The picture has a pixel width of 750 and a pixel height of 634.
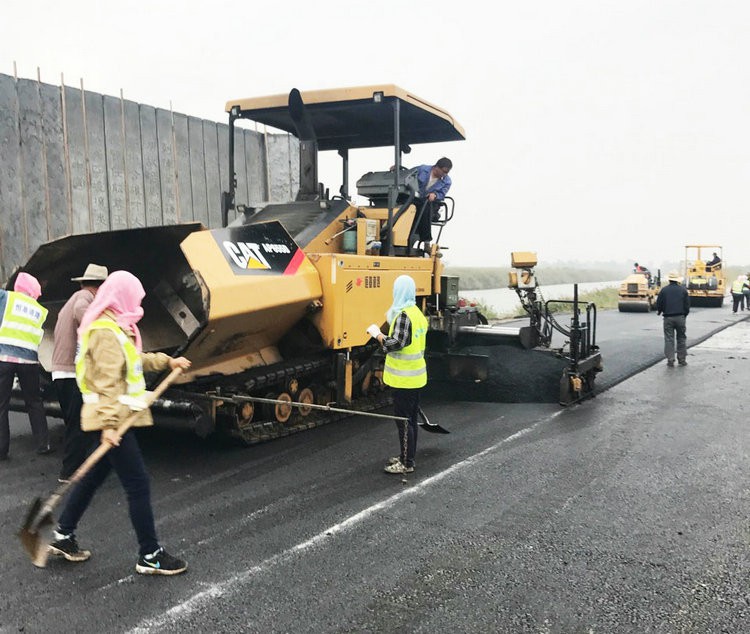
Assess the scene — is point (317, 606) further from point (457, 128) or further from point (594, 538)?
point (457, 128)

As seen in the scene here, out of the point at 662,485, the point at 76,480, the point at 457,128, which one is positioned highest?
the point at 457,128

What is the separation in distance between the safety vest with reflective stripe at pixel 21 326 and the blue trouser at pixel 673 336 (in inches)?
371

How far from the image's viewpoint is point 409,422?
5145mm

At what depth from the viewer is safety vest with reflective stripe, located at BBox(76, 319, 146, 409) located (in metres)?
3.37

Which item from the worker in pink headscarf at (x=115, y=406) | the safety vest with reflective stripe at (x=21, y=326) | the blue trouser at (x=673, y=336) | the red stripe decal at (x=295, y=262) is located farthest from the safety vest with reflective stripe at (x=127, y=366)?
the blue trouser at (x=673, y=336)

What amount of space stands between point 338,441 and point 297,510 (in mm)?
1750

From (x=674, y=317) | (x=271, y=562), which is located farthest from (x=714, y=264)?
(x=271, y=562)

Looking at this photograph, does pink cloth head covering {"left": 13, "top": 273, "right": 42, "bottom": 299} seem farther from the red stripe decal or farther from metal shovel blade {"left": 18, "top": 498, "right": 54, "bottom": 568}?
metal shovel blade {"left": 18, "top": 498, "right": 54, "bottom": 568}

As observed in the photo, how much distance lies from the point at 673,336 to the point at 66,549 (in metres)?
10.2

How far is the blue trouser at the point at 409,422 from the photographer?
511 cm

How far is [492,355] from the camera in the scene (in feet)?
27.4

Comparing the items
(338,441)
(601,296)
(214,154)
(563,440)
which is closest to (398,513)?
(338,441)

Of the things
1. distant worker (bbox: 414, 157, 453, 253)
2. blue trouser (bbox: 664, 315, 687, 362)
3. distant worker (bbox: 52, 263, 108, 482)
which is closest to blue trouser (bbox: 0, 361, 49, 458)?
distant worker (bbox: 52, 263, 108, 482)

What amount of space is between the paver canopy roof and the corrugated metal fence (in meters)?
2.93
